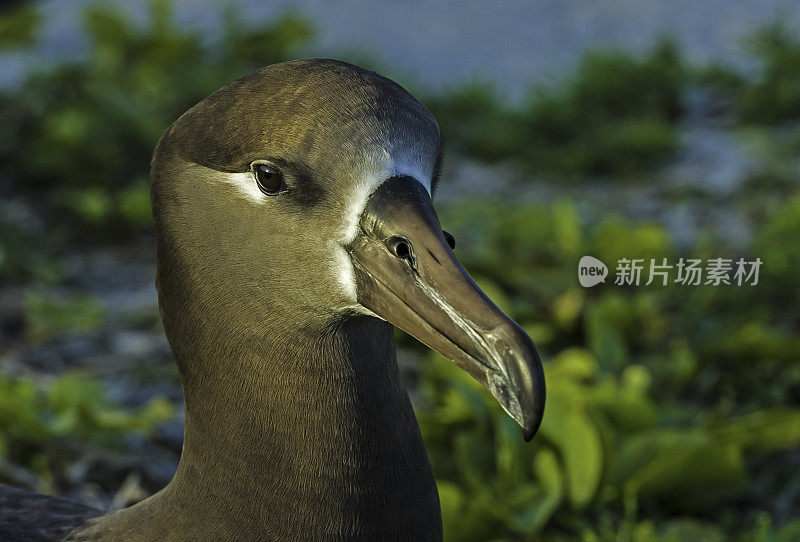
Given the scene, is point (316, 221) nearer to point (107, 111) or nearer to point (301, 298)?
point (301, 298)

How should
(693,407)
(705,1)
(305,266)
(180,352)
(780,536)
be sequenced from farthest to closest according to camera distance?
(705,1)
(693,407)
(780,536)
(180,352)
(305,266)

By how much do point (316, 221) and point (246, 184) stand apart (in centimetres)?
14

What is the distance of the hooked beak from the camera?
1265mm

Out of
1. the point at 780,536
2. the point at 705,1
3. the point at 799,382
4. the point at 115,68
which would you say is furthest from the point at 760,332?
the point at 705,1

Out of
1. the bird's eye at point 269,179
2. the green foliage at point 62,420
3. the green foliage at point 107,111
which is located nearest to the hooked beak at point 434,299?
the bird's eye at point 269,179

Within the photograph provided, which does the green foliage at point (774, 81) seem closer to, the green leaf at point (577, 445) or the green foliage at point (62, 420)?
the green leaf at point (577, 445)

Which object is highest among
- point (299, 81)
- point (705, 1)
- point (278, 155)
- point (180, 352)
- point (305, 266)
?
point (705, 1)

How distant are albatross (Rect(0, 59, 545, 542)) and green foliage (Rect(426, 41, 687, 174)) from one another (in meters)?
4.19

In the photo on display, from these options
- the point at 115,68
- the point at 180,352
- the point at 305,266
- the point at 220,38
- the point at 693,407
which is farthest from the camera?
the point at 220,38

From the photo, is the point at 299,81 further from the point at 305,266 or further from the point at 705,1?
the point at 705,1

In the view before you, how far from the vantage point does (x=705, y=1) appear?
7770 millimetres

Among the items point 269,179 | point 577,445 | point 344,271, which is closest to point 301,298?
point 344,271

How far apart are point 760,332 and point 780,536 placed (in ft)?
3.24

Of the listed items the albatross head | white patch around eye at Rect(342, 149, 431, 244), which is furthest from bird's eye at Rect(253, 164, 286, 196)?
white patch around eye at Rect(342, 149, 431, 244)
